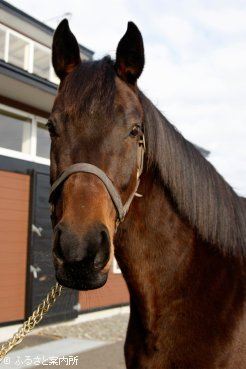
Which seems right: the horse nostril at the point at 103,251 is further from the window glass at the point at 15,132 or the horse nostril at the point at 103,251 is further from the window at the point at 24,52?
the window at the point at 24,52

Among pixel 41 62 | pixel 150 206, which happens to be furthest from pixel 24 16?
pixel 150 206

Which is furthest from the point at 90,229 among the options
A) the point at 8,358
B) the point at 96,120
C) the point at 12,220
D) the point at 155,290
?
the point at 12,220

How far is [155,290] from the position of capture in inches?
85.0

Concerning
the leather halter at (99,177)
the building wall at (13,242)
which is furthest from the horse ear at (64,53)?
the building wall at (13,242)

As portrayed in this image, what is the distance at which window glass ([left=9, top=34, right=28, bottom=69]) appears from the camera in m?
9.45

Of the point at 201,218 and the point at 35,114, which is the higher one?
the point at 35,114

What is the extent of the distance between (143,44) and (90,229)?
1020 mm

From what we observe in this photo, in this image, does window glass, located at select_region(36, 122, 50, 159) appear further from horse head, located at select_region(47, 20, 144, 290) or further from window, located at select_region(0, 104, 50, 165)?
A: horse head, located at select_region(47, 20, 144, 290)

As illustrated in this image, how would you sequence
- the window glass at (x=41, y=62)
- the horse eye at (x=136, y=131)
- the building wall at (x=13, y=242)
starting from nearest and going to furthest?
the horse eye at (x=136, y=131) < the building wall at (x=13, y=242) < the window glass at (x=41, y=62)

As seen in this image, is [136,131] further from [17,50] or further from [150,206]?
[17,50]

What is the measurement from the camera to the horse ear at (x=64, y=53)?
2189mm

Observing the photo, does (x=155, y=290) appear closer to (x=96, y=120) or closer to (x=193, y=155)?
(x=193, y=155)

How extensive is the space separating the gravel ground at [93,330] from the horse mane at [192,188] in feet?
18.6

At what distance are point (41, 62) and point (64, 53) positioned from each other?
8.59 metres
